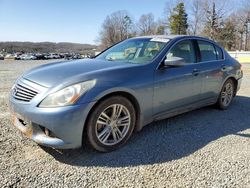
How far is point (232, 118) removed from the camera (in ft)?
16.4

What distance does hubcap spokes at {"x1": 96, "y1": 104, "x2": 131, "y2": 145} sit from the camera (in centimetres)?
331

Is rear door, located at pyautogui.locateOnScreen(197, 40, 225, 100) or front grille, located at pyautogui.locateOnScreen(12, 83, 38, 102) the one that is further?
rear door, located at pyautogui.locateOnScreen(197, 40, 225, 100)

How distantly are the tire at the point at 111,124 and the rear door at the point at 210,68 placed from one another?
1.81 metres

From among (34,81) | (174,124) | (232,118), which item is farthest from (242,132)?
(34,81)

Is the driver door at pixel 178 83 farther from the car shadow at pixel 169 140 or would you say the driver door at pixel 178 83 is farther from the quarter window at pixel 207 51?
the car shadow at pixel 169 140

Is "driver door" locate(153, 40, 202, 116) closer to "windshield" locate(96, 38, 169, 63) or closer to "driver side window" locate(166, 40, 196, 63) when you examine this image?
"driver side window" locate(166, 40, 196, 63)

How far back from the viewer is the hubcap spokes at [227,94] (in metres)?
5.49

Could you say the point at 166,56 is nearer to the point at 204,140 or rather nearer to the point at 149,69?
the point at 149,69

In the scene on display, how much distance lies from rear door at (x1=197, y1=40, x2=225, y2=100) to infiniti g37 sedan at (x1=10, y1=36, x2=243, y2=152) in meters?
0.02

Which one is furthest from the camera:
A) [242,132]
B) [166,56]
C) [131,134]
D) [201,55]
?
[201,55]

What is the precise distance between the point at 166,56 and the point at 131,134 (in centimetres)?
128

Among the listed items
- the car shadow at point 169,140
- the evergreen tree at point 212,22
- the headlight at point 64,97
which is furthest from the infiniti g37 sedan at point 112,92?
the evergreen tree at point 212,22

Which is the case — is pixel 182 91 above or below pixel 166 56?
Answer: below

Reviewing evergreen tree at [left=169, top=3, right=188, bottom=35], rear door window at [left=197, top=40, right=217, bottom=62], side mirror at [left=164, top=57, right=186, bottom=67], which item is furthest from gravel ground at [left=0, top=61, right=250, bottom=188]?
evergreen tree at [left=169, top=3, right=188, bottom=35]
